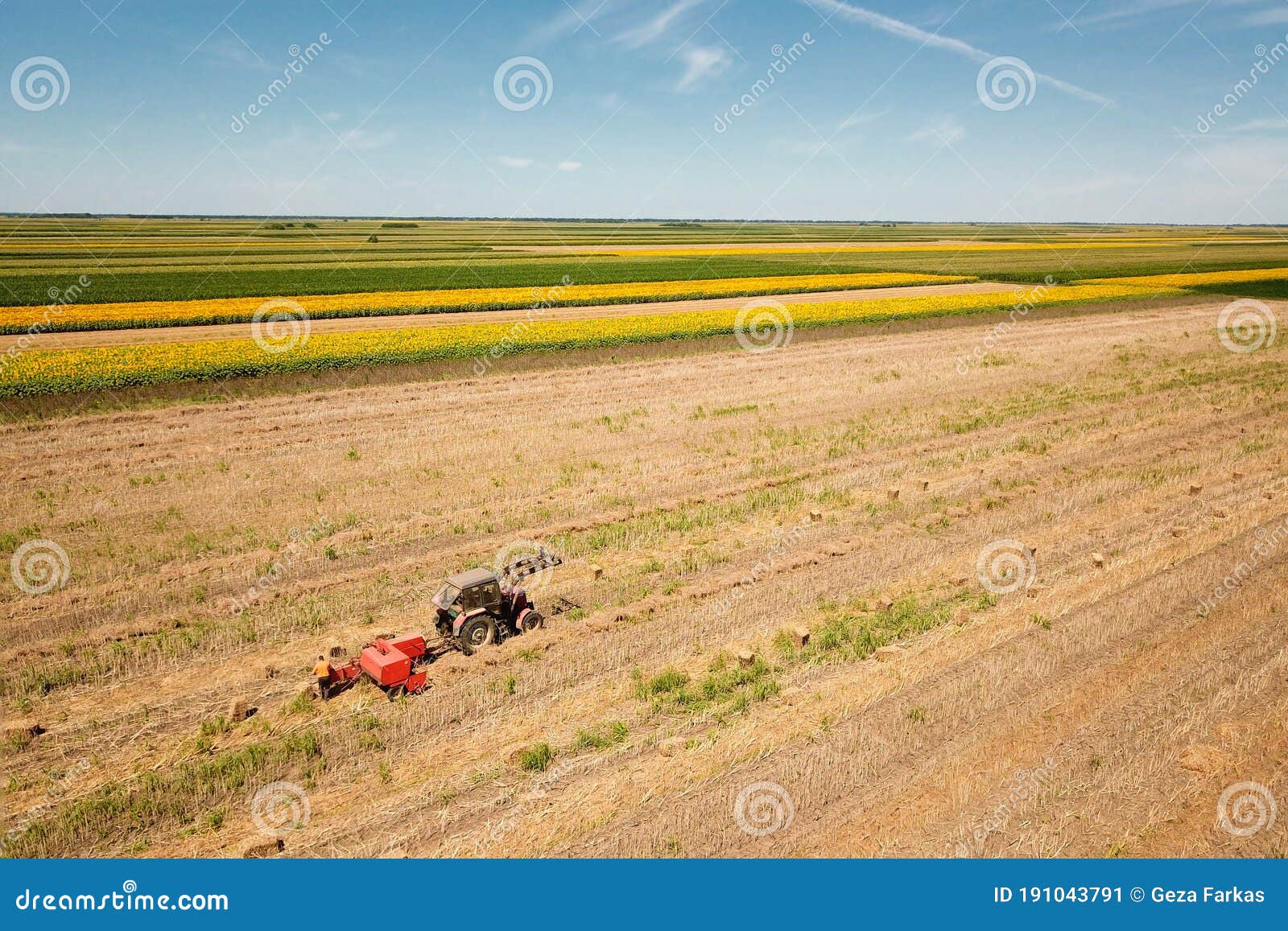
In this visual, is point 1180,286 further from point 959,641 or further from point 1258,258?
point 959,641

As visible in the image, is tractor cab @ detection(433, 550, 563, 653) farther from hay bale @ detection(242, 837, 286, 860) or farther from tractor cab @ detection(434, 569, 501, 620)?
hay bale @ detection(242, 837, 286, 860)

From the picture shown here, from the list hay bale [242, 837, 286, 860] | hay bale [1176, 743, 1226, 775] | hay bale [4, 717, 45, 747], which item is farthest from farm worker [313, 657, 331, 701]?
hay bale [1176, 743, 1226, 775]

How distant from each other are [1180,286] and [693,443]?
56.8 meters

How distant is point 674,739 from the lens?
862 cm

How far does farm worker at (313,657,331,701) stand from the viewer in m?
9.13

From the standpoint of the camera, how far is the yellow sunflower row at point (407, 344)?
2366 cm

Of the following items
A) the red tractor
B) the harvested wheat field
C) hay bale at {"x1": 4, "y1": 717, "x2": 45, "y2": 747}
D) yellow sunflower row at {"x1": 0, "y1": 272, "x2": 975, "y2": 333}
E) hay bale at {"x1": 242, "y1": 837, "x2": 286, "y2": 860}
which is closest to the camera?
hay bale at {"x1": 242, "y1": 837, "x2": 286, "y2": 860}

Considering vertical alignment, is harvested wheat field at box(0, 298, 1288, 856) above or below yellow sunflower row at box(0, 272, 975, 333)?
below

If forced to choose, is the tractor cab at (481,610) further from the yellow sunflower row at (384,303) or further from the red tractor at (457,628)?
the yellow sunflower row at (384,303)

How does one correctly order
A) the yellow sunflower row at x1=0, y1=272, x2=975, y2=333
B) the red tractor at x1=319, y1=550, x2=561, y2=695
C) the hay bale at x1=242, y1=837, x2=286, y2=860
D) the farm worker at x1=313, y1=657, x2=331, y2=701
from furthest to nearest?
the yellow sunflower row at x1=0, y1=272, x2=975, y2=333, the red tractor at x1=319, y1=550, x2=561, y2=695, the farm worker at x1=313, y1=657, x2=331, y2=701, the hay bale at x1=242, y1=837, x2=286, y2=860

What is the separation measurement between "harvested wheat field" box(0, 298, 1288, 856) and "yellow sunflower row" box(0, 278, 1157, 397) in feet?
10.8

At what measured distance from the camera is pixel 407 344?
1168 inches

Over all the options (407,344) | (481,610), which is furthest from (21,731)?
(407,344)

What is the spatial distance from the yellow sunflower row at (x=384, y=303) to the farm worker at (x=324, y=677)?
33.6 metres
